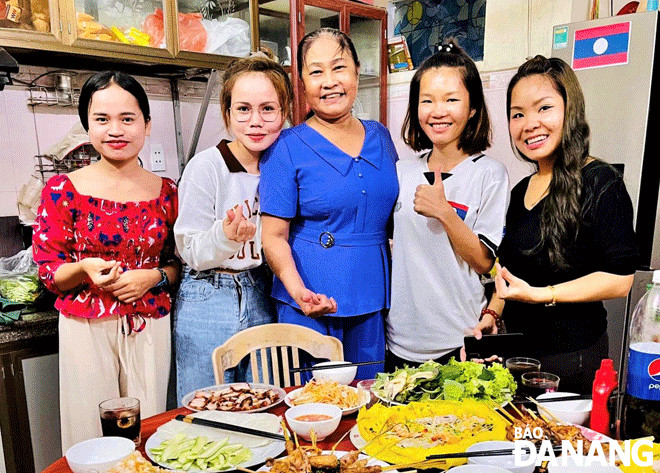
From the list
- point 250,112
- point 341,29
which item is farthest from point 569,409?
point 341,29

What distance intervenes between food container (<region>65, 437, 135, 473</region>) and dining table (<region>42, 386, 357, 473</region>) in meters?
0.04

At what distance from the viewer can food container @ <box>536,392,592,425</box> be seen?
1.18 m

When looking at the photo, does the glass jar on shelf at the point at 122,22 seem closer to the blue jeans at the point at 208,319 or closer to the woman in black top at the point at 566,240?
the blue jeans at the point at 208,319

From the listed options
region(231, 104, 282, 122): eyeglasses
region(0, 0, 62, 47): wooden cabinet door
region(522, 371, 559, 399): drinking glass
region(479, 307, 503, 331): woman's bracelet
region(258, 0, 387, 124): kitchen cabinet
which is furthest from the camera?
region(258, 0, 387, 124): kitchen cabinet

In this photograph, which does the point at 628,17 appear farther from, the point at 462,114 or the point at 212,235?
the point at 212,235

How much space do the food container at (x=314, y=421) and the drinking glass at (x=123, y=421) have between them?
Result: 0.32m

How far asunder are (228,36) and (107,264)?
175cm

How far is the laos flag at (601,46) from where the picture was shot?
250 centimetres

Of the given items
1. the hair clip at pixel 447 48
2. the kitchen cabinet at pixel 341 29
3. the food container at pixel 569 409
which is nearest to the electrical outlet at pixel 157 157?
the kitchen cabinet at pixel 341 29

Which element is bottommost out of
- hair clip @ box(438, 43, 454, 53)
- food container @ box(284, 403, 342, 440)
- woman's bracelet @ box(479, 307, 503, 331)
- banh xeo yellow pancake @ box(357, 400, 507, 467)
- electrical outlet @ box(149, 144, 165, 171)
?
food container @ box(284, 403, 342, 440)

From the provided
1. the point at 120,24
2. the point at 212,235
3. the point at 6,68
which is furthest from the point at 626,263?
the point at 120,24

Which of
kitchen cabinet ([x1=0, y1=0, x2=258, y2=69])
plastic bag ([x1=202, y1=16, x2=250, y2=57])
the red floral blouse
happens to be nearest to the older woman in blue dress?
the red floral blouse

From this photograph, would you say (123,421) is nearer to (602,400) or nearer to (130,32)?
(602,400)

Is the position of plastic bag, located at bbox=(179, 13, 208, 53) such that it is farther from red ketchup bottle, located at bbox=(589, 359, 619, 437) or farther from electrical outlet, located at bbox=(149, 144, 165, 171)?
red ketchup bottle, located at bbox=(589, 359, 619, 437)
